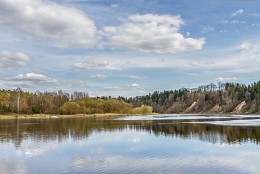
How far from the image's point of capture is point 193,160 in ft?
117

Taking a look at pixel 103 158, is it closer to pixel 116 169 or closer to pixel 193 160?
pixel 116 169

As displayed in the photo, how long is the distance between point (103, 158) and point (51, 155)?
7194 mm

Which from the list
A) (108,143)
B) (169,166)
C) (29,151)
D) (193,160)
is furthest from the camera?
(108,143)

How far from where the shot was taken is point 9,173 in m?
30.1

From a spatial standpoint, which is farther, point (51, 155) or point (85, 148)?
point (85, 148)

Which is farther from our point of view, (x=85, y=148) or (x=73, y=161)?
(x=85, y=148)

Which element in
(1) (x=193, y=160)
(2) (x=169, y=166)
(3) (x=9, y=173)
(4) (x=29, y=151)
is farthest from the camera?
(4) (x=29, y=151)

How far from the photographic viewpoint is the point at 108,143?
5272cm

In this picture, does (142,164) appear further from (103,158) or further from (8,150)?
(8,150)

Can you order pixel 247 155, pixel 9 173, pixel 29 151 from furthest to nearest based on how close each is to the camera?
1. pixel 29 151
2. pixel 247 155
3. pixel 9 173

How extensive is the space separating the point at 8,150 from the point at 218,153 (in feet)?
91.1

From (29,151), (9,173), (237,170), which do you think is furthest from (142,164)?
(29,151)

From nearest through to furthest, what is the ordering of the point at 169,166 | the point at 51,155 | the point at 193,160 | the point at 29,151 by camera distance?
the point at 169,166 → the point at 193,160 → the point at 51,155 → the point at 29,151

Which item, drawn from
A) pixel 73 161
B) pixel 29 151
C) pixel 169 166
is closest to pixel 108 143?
pixel 29 151
